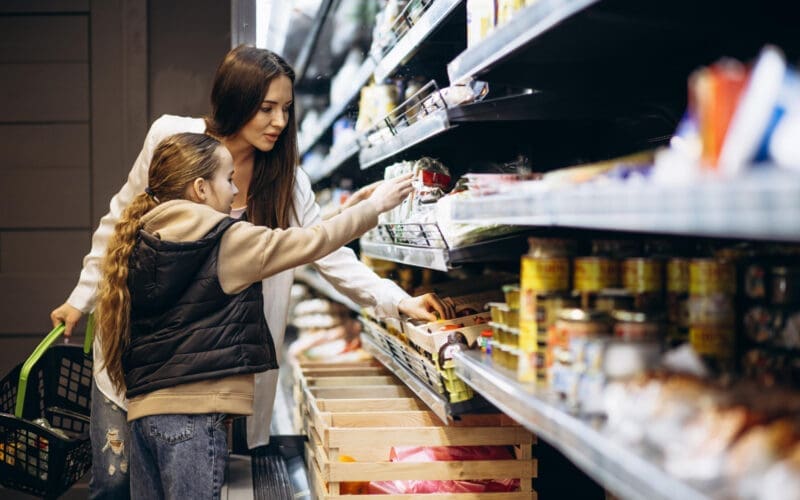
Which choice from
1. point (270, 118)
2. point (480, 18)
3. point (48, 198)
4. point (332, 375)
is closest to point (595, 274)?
point (480, 18)

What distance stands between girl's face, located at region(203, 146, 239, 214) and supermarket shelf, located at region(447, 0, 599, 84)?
0.67m

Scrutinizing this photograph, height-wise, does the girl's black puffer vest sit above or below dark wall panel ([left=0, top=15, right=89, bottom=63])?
below

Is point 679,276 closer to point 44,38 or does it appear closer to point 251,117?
point 251,117

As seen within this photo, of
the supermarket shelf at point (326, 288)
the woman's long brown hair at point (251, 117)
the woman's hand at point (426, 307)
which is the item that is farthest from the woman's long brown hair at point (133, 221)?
the supermarket shelf at point (326, 288)

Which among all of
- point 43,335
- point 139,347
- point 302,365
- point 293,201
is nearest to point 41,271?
point 43,335

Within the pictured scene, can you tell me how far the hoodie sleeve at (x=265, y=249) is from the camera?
2348mm

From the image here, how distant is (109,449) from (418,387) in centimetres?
90

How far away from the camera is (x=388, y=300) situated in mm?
2855

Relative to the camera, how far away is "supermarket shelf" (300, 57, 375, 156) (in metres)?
3.75

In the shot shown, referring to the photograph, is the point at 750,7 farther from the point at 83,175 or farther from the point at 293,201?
the point at 83,175

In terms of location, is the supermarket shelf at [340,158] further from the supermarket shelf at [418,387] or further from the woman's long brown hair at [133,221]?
the woman's long brown hair at [133,221]

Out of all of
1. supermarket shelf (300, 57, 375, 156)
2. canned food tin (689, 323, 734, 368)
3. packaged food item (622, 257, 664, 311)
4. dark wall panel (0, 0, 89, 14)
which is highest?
dark wall panel (0, 0, 89, 14)

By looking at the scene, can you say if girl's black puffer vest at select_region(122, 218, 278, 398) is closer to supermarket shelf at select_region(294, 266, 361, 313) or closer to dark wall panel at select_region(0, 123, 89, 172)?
dark wall panel at select_region(0, 123, 89, 172)

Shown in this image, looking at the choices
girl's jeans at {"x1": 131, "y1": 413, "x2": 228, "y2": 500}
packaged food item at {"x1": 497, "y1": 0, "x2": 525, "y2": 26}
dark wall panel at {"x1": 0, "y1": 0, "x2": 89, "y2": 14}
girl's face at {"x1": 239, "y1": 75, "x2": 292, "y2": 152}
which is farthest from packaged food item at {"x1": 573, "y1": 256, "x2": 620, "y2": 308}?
dark wall panel at {"x1": 0, "y1": 0, "x2": 89, "y2": 14}
